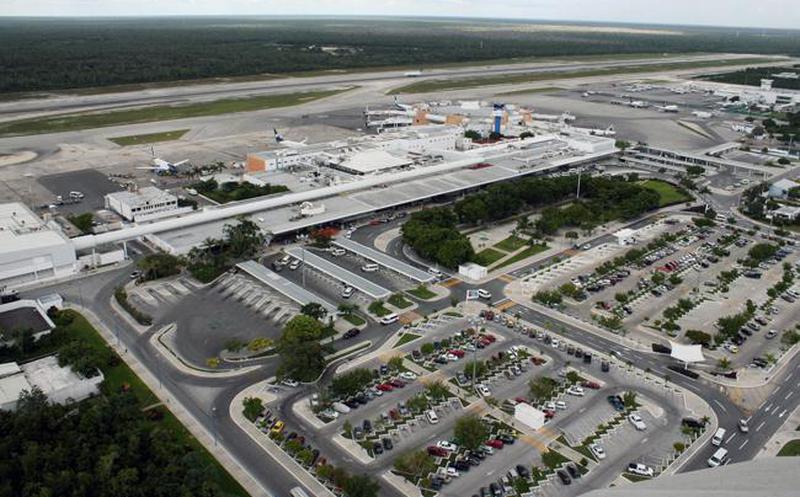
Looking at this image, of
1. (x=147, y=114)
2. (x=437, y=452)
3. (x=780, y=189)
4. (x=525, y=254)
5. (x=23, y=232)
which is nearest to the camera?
(x=437, y=452)

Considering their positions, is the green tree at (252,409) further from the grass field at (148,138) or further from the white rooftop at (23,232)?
the grass field at (148,138)

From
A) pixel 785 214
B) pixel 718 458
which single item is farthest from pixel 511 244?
pixel 785 214

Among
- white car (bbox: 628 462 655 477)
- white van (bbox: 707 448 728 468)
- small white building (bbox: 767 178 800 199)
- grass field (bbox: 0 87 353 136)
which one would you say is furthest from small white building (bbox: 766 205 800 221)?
grass field (bbox: 0 87 353 136)

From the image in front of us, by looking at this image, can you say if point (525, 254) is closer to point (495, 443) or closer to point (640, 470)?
point (495, 443)

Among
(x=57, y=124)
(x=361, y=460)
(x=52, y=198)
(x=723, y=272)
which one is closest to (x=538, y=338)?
(x=361, y=460)

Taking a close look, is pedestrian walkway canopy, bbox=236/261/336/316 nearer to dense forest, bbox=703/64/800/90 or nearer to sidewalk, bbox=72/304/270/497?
sidewalk, bbox=72/304/270/497

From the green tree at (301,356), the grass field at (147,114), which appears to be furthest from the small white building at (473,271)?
the grass field at (147,114)
